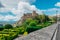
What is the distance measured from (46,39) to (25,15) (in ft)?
273

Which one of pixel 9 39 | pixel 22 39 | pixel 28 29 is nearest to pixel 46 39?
pixel 22 39

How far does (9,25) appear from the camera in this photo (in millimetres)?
38281

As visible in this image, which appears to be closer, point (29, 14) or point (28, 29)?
point (28, 29)

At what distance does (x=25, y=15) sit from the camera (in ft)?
305

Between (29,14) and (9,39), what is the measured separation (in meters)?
78.8

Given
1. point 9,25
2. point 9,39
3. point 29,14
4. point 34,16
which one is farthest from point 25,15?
point 9,39

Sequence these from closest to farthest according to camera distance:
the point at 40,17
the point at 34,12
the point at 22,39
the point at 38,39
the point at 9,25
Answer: the point at 22,39 < the point at 38,39 < the point at 9,25 < the point at 40,17 < the point at 34,12

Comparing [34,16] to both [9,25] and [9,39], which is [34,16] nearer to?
[9,25]

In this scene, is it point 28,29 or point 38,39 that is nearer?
point 38,39

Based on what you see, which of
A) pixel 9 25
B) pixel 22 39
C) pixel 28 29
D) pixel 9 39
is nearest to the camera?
pixel 22 39

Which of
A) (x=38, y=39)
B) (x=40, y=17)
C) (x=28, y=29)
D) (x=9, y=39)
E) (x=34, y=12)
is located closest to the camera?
(x=38, y=39)

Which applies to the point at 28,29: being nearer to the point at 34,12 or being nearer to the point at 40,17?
the point at 40,17

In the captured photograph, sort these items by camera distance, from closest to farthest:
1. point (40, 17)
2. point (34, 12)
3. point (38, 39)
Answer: point (38, 39), point (40, 17), point (34, 12)

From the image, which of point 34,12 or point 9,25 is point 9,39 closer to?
point 9,25
